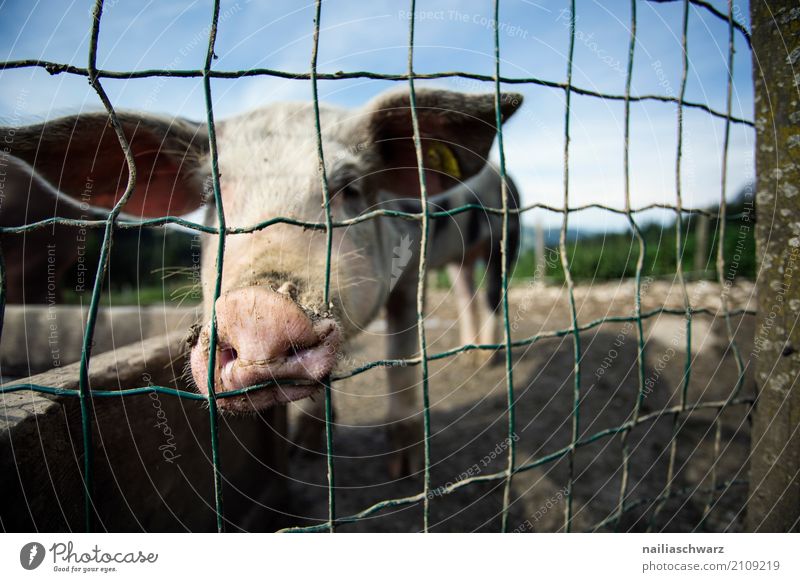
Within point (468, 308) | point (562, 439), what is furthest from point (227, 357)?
point (468, 308)

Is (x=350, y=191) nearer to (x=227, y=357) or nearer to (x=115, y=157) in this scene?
(x=115, y=157)

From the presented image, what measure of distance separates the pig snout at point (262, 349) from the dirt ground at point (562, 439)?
530mm

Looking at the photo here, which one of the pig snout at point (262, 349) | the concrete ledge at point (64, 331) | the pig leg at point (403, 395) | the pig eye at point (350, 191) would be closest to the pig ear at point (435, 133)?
the pig eye at point (350, 191)

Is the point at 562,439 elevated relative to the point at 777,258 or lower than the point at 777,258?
lower

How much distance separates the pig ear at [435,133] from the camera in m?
1.21

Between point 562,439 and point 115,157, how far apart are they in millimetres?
2416

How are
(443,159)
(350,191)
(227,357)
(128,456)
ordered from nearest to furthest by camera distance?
1. (227,357)
2. (128,456)
3. (443,159)
4. (350,191)

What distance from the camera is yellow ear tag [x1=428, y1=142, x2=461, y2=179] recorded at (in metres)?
1.47

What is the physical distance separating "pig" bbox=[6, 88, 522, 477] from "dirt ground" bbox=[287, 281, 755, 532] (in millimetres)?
425

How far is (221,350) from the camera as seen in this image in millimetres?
934

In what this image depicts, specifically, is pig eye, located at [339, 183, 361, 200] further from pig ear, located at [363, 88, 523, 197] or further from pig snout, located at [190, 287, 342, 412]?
pig snout, located at [190, 287, 342, 412]

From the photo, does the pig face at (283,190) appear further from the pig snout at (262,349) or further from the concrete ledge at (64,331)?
the concrete ledge at (64,331)

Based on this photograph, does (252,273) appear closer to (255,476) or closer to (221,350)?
(221,350)

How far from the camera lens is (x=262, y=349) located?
0.90m
